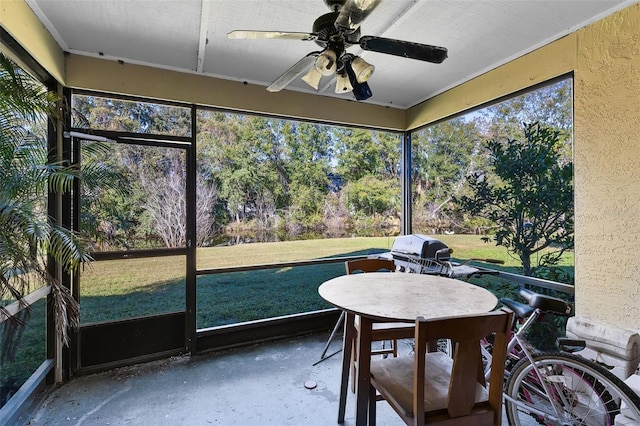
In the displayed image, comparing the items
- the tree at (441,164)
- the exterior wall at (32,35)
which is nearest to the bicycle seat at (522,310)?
the tree at (441,164)

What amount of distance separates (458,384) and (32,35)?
3.13 meters

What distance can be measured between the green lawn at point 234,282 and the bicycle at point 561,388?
76cm

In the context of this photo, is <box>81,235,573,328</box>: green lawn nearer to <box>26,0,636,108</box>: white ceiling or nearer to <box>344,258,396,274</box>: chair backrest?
<box>344,258,396,274</box>: chair backrest

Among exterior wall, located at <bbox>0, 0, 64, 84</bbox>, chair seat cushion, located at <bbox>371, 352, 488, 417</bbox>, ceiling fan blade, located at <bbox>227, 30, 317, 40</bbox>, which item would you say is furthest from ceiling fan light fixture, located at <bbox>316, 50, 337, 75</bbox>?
exterior wall, located at <bbox>0, 0, 64, 84</bbox>

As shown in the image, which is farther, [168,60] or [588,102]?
[168,60]

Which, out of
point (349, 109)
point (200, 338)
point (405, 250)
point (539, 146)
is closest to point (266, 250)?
point (200, 338)

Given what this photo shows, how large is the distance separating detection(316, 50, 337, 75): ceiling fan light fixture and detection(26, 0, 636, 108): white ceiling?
367mm

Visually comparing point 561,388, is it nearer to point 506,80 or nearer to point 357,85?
point 357,85

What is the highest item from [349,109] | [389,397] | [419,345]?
[349,109]

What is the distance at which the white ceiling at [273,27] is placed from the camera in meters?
1.95

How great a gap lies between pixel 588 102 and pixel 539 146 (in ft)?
1.63

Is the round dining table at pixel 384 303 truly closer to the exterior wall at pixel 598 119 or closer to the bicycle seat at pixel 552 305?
the bicycle seat at pixel 552 305

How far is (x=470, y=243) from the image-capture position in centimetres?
326

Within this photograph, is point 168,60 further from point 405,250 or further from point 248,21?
point 405,250
